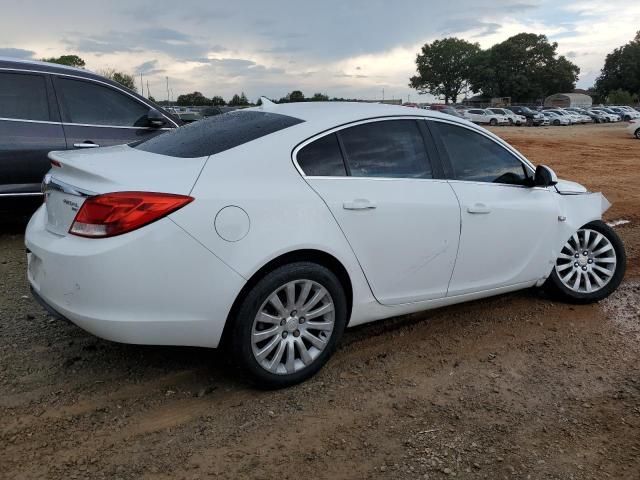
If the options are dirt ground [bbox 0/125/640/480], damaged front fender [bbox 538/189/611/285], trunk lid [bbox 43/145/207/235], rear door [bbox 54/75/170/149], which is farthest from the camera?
rear door [bbox 54/75/170/149]

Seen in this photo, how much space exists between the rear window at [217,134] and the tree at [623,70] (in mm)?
116874

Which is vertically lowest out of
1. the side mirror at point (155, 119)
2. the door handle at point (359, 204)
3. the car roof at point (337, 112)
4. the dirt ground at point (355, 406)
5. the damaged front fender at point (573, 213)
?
the dirt ground at point (355, 406)

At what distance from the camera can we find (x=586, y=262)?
467 cm

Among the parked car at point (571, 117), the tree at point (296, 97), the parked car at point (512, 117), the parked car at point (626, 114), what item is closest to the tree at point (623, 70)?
the parked car at point (626, 114)

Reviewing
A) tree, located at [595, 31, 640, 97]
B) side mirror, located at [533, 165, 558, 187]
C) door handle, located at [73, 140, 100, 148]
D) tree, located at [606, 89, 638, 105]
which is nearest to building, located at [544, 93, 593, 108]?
tree, located at [606, 89, 638, 105]

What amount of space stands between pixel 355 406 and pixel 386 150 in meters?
1.56

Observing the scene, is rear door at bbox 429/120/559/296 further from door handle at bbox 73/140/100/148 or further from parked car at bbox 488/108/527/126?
parked car at bbox 488/108/527/126

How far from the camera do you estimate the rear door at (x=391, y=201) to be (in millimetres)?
3311

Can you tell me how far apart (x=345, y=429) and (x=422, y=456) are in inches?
16.2

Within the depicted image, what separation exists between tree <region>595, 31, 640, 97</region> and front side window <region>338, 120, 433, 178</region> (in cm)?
11635

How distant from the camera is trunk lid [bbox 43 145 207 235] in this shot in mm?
2873

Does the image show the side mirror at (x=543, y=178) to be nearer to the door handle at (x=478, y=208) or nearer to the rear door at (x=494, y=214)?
the rear door at (x=494, y=214)

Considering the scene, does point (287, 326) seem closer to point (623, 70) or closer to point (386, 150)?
point (386, 150)

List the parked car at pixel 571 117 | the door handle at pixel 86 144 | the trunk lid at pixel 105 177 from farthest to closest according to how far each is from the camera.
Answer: the parked car at pixel 571 117, the door handle at pixel 86 144, the trunk lid at pixel 105 177
